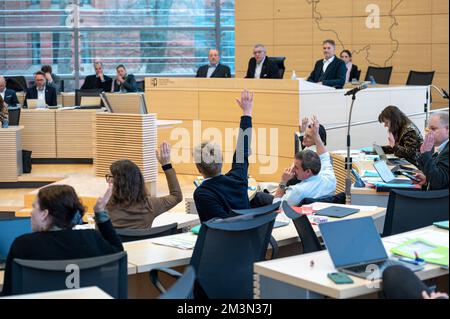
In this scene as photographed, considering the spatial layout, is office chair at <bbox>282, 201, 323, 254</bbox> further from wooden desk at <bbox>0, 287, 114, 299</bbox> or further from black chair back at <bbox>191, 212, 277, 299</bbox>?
wooden desk at <bbox>0, 287, 114, 299</bbox>

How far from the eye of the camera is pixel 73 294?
130 inches

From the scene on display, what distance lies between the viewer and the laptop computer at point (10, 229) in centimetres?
453

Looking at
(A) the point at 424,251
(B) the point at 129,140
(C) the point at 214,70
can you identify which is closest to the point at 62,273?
(A) the point at 424,251

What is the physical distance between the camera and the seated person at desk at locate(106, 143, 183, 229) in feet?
16.1

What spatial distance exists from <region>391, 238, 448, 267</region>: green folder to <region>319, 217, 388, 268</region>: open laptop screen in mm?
186

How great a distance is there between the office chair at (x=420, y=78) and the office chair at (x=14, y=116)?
21.7 feet

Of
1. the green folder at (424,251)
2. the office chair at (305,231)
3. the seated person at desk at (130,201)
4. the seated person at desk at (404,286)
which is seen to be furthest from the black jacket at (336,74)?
the seated person at desk at (404,286)

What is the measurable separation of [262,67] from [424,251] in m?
7.76

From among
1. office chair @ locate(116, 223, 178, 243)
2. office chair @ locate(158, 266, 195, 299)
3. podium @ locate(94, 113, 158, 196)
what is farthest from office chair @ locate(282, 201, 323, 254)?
podium @ locate(94, 113, 158, 196)

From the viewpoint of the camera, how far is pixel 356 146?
10875 mm
